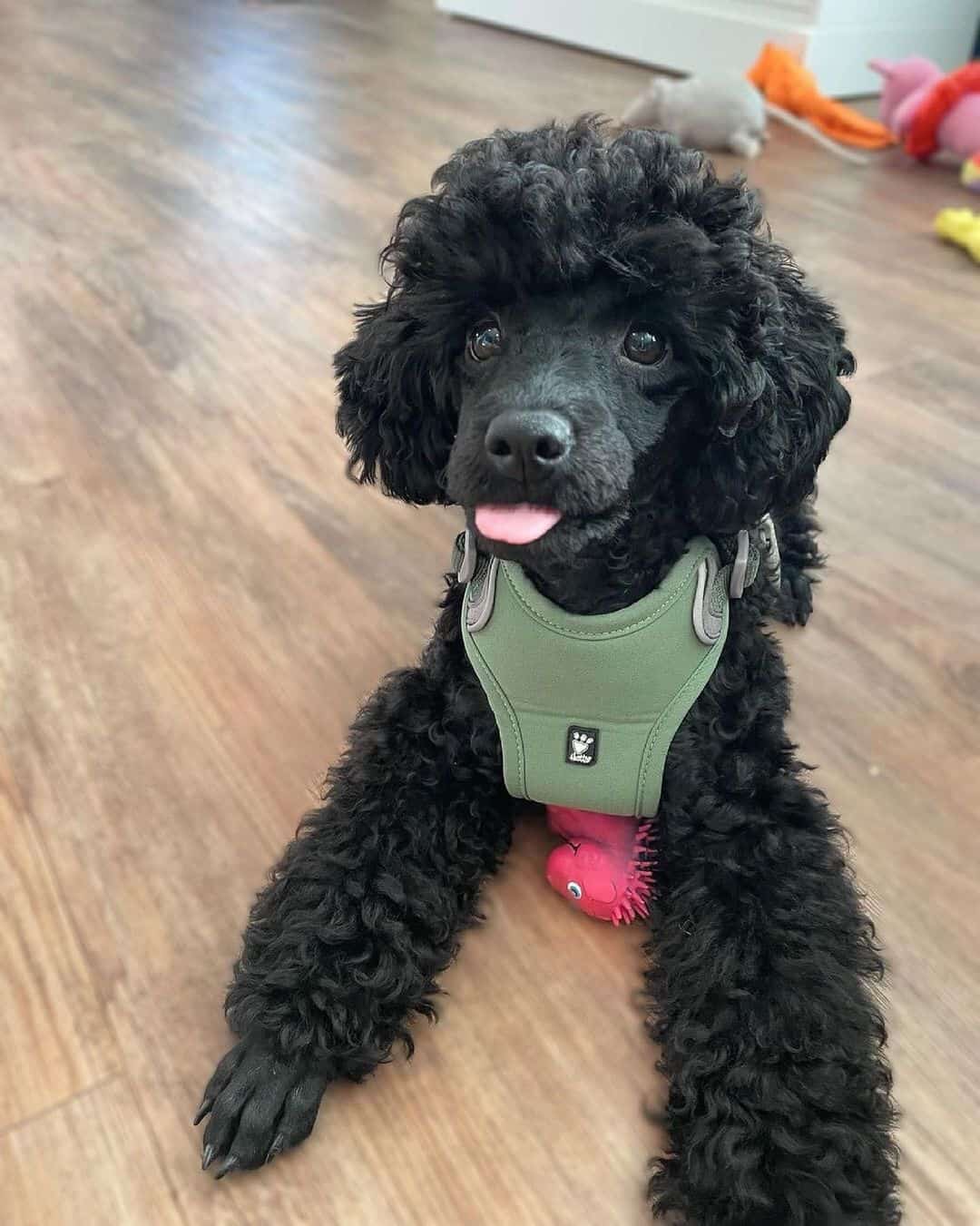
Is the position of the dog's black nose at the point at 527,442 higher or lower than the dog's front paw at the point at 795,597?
higher

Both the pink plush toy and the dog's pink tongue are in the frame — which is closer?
the dog's pink tongue

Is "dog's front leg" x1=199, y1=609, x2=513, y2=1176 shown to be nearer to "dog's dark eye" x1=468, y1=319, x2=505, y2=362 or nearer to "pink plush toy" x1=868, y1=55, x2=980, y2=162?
"dog's dark eye" x1=468, y1=319, x2=505, y2=362

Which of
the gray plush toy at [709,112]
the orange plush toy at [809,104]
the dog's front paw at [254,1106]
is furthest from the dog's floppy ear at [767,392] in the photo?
the orange plush toy at [809,104]

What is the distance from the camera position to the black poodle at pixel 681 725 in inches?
32.1

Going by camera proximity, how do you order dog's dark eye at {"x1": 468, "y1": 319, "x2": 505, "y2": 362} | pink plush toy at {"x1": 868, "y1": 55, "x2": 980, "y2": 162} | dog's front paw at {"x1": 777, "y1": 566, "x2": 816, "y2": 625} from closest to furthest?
dog's dark eye at {"x1": 468, "y1": 319, "x2": 505, "y2": 362}
dog's front paw at {"x1": 777, "y1": 566, "x2": 816, "y2": 625}
pink plush toy at {"x1": 868, "y1": 55, "x2": 980, "y2": 162}

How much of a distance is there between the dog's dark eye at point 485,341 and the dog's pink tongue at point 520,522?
15 cm

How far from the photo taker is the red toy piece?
1.02 meters

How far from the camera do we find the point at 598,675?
950 millimetres

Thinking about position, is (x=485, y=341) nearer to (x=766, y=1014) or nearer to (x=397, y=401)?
(x=397, y=401)

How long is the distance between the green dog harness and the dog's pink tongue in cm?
15

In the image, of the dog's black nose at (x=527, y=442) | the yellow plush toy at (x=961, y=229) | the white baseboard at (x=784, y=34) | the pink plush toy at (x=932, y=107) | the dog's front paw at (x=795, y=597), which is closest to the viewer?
the dog's black nose at (x=527, y=442)

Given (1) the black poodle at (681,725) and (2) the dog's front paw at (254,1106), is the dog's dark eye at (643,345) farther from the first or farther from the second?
(2) the dog's front paw at (254,1106)

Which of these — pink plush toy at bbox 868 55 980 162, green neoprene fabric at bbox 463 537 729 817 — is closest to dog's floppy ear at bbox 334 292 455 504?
green neoprene fabric at bbox 463 537 729 817

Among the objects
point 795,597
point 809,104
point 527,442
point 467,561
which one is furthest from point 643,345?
point 809,104
